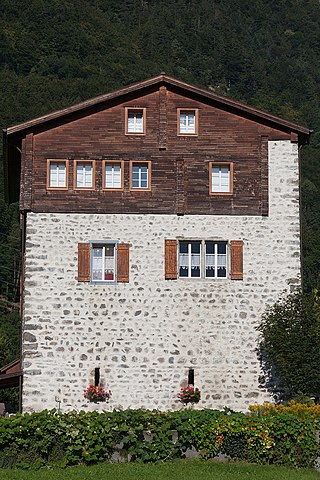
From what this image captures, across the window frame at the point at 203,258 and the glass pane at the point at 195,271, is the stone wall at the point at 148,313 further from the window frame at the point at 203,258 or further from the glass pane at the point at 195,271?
the glass pane at the point at 195,271

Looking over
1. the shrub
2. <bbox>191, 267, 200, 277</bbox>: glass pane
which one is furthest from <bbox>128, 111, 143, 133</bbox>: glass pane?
the shrub

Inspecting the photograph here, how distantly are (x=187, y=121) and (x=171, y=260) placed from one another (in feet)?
15.4

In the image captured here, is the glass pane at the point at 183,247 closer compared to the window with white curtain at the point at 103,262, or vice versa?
the window with white curtain at the point at 103,262

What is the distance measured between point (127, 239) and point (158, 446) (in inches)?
343

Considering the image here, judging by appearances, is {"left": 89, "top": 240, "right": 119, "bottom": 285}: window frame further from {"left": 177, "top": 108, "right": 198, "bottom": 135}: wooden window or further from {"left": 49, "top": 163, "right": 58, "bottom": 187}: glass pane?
{"left": 177, "top": 108, "right": 198, "bottom": 135}: wooden window

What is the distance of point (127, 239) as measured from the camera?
1232 inches

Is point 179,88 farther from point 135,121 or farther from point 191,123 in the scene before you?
point 135,121

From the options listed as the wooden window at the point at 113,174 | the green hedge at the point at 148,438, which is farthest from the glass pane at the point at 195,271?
the green hedge at the point at 148,438

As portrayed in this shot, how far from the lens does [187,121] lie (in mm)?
32375

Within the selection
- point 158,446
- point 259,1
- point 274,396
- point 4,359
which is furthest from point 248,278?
point 259,1

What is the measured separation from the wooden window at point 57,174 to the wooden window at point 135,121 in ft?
7.68

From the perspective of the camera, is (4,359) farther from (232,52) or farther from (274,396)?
(232,52)

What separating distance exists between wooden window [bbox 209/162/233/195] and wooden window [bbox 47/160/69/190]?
464 cm

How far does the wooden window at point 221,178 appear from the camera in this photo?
104 feet
